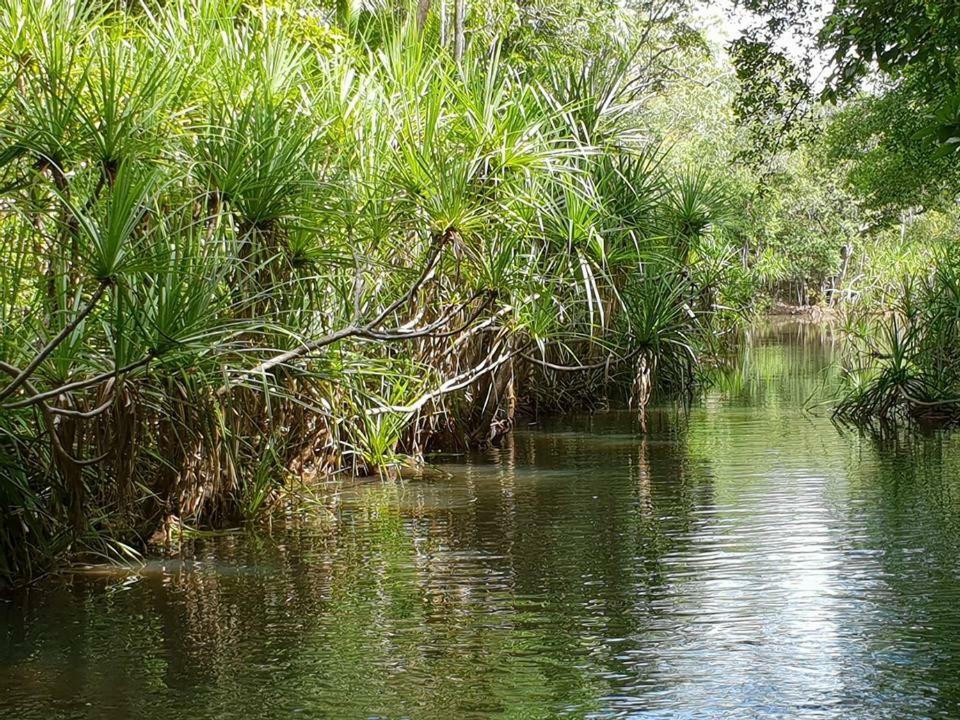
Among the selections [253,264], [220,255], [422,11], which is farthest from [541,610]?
[422,11]

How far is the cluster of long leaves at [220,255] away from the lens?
5.39 meters

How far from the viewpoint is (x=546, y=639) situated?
4.65 m

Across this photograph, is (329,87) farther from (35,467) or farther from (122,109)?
(35,467)

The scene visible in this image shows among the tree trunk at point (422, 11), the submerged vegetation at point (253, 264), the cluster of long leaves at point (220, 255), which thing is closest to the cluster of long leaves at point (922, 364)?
the submerged vegetation at point (253, 264)

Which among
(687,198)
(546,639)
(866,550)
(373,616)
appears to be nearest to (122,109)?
(373,616)

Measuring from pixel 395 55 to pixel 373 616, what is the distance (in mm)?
4131

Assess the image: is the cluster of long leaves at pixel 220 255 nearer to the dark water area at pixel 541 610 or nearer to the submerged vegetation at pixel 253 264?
the submerged vegetation at pixel 253 264

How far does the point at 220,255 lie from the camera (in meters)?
6.30

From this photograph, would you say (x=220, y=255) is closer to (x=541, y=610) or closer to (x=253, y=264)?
(x=253, y=264)

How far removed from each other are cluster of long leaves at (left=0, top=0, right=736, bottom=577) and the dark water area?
502 mm

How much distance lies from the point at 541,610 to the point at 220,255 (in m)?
2.54

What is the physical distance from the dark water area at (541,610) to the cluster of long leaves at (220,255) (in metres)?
0.50

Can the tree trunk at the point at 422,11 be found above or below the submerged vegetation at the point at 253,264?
above

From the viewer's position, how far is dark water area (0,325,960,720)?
402cm
